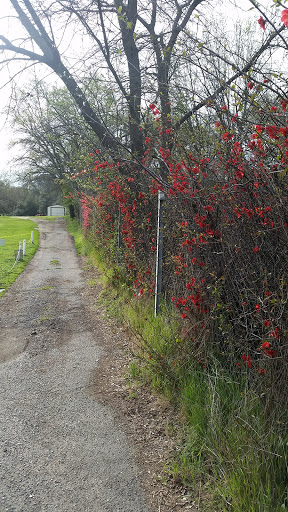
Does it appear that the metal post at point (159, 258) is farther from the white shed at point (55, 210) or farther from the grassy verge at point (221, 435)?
the white shed at point (55, 210)

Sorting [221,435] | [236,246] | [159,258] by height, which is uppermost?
[236,246]

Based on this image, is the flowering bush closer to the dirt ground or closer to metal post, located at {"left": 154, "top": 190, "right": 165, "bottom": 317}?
metal post, located at {"left": 154, "top": 190, "right": 165, "bottom": 317}

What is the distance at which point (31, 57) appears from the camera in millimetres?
9891

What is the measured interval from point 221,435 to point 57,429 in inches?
64.6

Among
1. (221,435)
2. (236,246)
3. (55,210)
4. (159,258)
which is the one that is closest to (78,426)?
(221,435)

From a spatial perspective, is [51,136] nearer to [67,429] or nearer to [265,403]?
[67,429]

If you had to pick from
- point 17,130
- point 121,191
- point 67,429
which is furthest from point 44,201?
point 67,429

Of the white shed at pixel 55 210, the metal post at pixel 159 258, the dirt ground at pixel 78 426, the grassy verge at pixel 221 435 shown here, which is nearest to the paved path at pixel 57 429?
the dirt ground at pixel 78 426

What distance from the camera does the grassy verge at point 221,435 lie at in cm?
257

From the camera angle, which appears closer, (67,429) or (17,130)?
(67,429)

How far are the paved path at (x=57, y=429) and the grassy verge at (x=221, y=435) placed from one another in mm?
473

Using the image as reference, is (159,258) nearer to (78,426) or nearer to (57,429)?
(78,426)

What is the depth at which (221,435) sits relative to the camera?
3.06 metres

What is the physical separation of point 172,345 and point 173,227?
163 cm
